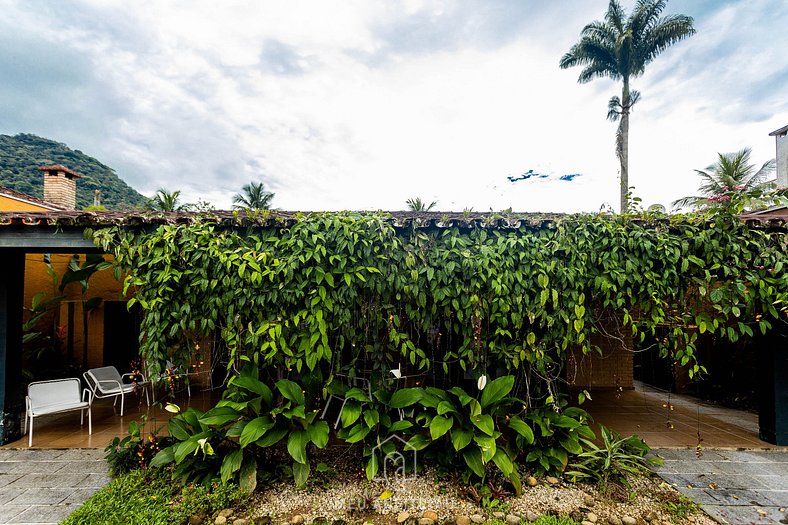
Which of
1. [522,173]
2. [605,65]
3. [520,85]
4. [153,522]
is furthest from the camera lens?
[605,65]

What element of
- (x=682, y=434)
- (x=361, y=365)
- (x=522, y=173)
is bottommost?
(x=682, y=434)

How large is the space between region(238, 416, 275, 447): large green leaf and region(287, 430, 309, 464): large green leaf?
0.23m

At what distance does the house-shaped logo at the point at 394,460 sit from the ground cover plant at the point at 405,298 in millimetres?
114

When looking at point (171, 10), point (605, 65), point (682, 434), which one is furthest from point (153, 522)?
point (605, 65)

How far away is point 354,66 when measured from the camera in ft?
31.0

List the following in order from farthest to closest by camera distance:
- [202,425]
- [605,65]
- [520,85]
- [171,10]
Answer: [605,65]
[520,85]
[171,10]
[202,425]

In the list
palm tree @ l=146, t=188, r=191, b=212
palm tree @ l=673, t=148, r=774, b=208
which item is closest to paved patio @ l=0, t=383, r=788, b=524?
palm tree @ l=146, t=188, r=191, b=212

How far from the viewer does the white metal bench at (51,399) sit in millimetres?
4336

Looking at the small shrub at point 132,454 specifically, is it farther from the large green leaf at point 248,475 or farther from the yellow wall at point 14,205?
the yellow wall at point 14,205

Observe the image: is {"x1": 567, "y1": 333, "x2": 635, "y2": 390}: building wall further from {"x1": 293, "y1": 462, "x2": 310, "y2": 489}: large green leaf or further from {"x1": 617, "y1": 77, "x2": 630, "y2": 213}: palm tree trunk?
{"x1": 617, "y1": 77, "x2": 630, "y2": 213}: palm tree trunk

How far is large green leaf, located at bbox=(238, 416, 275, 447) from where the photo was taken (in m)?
3.04

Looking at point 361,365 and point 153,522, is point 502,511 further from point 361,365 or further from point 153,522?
point 153,522

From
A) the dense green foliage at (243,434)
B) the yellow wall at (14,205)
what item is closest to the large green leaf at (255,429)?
the dense green foliage at (243,434)

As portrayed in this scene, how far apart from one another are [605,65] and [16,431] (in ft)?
66.2
